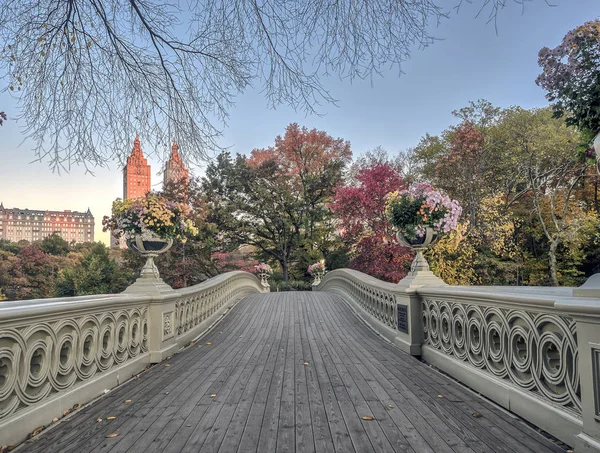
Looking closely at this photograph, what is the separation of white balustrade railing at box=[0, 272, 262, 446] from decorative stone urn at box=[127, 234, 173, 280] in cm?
30

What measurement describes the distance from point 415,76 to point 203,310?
20.7 ft

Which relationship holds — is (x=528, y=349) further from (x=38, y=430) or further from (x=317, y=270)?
(x=317, y=270)

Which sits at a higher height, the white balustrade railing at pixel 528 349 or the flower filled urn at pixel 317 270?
the white balustrade railing at pixel 528 349

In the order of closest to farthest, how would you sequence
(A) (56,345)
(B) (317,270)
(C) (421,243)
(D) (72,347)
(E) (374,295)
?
(A) (56,345)
(D) (72,347)
(C) (421,243)
(E) (374,295)
(B) (317,270)

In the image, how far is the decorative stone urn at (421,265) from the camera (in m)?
5.28

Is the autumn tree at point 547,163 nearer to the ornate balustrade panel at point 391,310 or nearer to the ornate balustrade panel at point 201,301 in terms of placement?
the ornate balustrade panel at point 391,310

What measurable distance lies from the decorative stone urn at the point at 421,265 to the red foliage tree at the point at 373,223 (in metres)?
7.82

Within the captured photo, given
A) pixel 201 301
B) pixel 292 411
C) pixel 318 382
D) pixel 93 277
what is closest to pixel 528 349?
pixel 292 411

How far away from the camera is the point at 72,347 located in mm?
3211

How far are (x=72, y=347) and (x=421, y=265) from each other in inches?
182

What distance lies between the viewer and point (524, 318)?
9.14 ft

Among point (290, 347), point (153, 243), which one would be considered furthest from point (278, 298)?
point (153, 243)

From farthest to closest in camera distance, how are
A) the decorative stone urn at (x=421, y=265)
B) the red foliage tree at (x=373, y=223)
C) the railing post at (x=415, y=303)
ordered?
the red foliage tree at (x=373, y=223)
the decorative stone urn at (x=421, y=265)
the railing post at (x=415, y=303)


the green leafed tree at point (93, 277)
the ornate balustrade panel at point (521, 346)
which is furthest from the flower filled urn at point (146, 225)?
the green leafed tree at point (93, 277)
